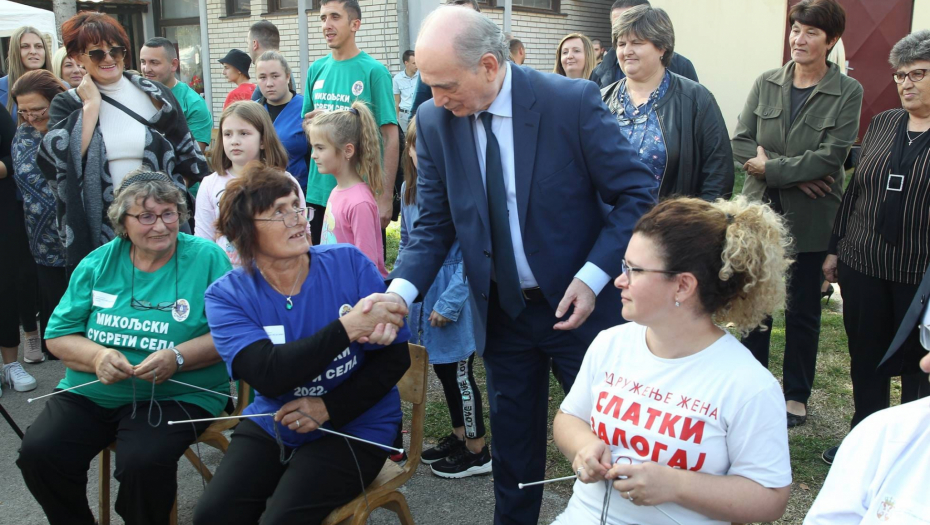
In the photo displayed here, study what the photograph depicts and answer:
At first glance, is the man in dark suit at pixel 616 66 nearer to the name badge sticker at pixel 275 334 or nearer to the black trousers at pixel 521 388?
the black trousers at pixel 521 388

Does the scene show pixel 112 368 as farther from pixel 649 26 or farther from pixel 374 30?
pixel 374 30

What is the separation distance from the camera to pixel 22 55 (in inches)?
241

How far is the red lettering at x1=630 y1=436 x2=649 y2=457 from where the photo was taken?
2.04 m

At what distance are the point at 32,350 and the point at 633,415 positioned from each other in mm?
5015

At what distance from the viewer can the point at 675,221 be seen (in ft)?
6.79

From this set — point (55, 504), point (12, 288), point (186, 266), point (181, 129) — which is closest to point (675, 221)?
point (186, 266)

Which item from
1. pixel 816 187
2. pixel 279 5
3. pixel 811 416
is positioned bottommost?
pixel 811 416

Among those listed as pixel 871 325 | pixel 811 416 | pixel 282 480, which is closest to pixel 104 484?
pixel 282 480

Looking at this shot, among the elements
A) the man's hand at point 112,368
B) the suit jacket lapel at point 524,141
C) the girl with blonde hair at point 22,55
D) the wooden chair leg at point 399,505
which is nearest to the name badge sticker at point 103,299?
the man's hand at point 112,368

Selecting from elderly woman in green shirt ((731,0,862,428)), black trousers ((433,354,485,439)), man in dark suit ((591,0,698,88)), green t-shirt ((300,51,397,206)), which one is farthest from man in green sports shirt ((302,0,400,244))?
elderly woman in green shirt ((731,0,862,428))

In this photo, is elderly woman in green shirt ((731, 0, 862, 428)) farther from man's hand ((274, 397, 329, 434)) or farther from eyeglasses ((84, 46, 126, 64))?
eyeglasses ((84, 46, 126, 64))

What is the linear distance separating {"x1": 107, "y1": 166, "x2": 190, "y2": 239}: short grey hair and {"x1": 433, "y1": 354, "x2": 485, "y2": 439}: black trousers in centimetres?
149

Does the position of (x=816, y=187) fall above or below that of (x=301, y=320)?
above

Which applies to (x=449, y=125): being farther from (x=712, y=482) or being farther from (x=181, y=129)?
(x=181, y=129)
